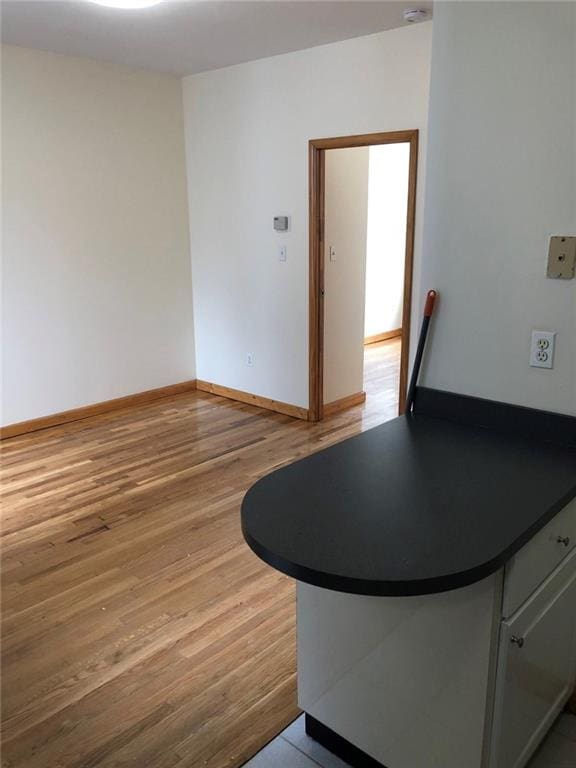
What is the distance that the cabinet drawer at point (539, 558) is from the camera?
1.31 meters

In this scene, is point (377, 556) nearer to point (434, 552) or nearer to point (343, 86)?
point (434, 552)

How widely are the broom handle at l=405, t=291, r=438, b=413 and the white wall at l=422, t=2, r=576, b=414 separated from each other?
34 millimetres

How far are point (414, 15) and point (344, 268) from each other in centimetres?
182

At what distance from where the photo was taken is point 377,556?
3.86 feet

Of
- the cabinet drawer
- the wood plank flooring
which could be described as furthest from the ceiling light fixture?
the cabinet drawer

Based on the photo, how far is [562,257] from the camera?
1681 millimetres

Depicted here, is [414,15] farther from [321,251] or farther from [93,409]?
[93,409]

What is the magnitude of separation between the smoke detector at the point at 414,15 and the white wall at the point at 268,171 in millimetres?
100

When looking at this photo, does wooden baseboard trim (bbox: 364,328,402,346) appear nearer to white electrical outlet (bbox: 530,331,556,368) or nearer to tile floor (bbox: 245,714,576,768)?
white electrical outlet (bbox: 530,331,556,368)

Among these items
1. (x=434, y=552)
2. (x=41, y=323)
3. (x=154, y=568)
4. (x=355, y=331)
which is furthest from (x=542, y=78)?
(x=41, y=323)

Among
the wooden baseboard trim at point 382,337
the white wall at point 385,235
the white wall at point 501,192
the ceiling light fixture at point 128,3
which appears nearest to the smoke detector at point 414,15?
the ceiling light fixture at point 128,3

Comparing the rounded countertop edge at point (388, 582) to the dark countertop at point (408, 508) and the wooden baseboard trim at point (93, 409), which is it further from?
the wooden baseboard trim at point (93, 409)

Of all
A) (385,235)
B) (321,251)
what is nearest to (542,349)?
(321,251)

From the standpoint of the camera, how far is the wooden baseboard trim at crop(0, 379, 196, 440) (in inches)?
174
